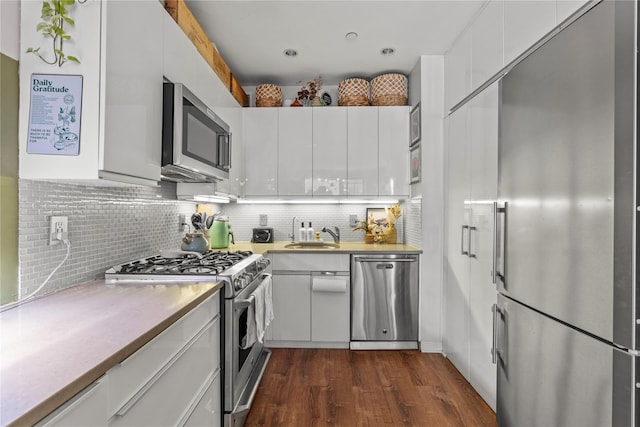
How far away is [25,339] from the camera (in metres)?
0.90

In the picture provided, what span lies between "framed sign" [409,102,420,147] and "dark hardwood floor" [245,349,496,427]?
1882 mm

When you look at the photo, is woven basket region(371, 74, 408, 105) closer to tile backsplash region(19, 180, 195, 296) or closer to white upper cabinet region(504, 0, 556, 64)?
white upper cabinet region(504, 0, 556, 64)

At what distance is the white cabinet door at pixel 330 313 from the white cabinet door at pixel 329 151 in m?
0.89

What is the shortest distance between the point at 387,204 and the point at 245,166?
1.51 metres

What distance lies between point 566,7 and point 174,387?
7.06 ft

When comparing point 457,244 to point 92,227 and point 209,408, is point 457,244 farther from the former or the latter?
point 92,227

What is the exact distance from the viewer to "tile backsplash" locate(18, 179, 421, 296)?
130cm

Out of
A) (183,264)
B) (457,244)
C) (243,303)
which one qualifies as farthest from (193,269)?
(457,244)

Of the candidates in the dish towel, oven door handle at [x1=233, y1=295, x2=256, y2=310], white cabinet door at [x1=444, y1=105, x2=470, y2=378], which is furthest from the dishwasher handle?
oven door handle at [x1=233, y1=295, x2=256, y2=310]

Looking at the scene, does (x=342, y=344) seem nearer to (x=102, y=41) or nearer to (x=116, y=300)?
(x=116, y=300)

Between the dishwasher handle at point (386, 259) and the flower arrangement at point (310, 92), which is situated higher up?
the flower arrangement at point (310, 92)

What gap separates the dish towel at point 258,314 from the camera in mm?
1959

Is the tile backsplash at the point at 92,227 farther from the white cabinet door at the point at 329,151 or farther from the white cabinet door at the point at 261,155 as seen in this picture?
the white cabinet door at the point at 329,151

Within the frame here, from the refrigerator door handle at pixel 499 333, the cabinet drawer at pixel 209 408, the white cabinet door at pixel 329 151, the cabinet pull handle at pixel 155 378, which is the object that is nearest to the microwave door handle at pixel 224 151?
the white cabinet door at pixel 329 151
